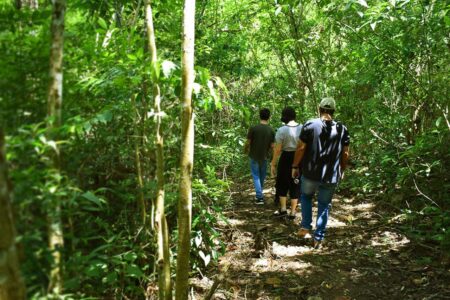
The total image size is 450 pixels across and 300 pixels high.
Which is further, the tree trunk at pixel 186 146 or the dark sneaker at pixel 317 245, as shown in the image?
the dark sneaker at pixel 317 245

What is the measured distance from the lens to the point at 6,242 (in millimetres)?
1576

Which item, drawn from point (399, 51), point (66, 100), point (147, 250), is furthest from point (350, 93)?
point (66, 100)

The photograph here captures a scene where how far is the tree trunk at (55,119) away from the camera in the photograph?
1.94 m

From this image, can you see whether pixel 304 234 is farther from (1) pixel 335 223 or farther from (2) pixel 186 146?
(2) pixel 186 146

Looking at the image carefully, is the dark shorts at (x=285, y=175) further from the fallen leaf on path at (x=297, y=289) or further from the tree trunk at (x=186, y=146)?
the tree trunk at (x=186, y=146)

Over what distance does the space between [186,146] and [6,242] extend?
1.79 metres

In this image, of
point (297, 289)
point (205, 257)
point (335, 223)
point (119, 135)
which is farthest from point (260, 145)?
point (119, 135)

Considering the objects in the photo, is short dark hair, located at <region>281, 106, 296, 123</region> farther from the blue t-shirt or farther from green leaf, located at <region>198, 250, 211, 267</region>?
green leaf, located at <region>198, 250, 211, 267</region>

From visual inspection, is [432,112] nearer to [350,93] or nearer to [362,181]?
[362,181]

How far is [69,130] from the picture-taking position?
2072 mm

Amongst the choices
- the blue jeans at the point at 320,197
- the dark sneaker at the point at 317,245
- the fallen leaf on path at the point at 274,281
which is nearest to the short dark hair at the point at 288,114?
the blue jeans at the point at 320,197

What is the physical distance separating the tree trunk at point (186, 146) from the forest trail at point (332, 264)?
0.90 metres

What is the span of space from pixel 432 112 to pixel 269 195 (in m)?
3.81

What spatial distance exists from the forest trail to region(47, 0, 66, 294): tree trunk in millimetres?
2390
